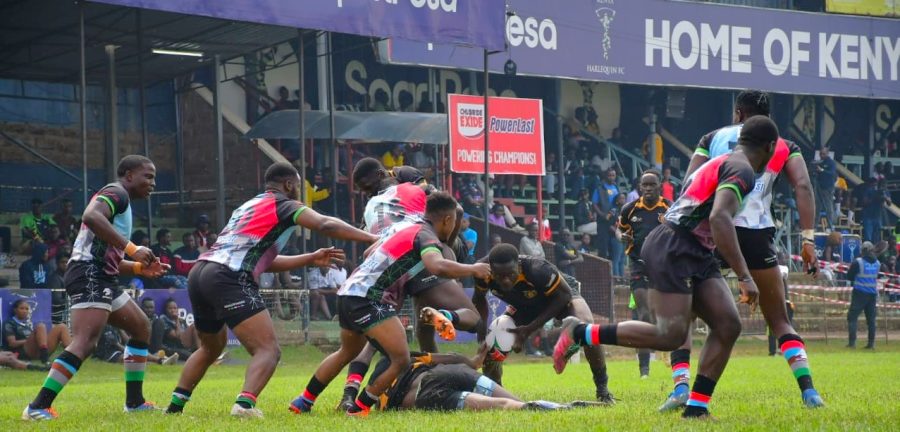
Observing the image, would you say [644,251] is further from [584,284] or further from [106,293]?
[584,284]

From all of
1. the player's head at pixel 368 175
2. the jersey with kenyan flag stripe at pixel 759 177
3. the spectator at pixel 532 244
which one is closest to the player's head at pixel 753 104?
the jersey with kenyan flag stripe at pixel 759 177

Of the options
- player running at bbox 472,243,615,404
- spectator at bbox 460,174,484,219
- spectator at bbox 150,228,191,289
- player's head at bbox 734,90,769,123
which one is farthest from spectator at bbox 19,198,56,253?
player's head at bbox 734,90,769,123

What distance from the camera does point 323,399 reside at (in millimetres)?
12953

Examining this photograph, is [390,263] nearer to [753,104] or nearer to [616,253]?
[753,104]

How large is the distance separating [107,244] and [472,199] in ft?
65.8

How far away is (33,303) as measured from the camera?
2025 cm

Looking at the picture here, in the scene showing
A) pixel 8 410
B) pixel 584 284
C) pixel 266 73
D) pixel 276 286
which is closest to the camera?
pixel 8 410

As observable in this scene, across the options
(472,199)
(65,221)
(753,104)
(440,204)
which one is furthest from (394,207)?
(472,199)

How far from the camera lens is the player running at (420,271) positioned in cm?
1095

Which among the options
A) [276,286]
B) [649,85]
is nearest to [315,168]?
[276,286]

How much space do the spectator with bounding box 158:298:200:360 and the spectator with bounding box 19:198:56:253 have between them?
4.44 meters

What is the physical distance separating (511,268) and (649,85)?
89.3ft

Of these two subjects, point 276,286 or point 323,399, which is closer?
point 323,399

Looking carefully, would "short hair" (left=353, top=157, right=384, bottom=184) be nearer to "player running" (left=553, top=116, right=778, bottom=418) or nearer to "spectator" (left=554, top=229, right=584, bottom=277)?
"player running" (left=553, top=116, right=778, bottom=418)
